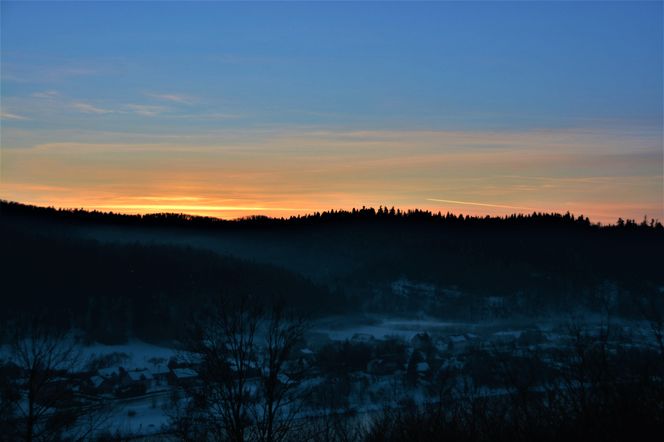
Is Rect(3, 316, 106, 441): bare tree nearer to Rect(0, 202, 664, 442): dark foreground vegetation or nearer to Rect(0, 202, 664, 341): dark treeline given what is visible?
Rect(0, 202, 664, 442): dark foreground vegetation

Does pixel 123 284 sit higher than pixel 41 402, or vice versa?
pixel 123 284

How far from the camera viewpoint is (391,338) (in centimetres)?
7344

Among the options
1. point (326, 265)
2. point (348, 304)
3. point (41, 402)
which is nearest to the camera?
point (41, 402)

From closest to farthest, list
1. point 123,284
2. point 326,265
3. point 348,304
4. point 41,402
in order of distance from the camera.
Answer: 1. point 41,402
2. point 123,284
3. point 348,304
4. point 326,265

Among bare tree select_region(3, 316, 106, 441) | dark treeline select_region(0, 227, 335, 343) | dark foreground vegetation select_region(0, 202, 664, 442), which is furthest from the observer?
dark treeline select_region(0, 227, 335, 343)

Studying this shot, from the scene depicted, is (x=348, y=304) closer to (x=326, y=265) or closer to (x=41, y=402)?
(x=326, y=265)

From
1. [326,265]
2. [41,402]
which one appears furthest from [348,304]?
[41,402]

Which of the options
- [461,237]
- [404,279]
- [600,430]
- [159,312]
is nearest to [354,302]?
[404,279]

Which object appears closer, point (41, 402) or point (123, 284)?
point (41, 402)

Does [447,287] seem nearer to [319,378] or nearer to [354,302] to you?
[354,302]

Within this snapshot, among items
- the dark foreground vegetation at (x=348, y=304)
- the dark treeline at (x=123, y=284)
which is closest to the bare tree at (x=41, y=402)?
the dark foreground vegetation at (x=348, y=304)

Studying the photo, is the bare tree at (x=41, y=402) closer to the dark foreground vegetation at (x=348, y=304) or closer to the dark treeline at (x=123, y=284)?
the dark foreground vegetation at (x=348, y=304)

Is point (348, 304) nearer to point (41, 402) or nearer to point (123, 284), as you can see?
point (123, 284)

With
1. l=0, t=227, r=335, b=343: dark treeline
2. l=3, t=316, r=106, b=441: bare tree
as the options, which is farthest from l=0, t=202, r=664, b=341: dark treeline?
l=3, t=316, r=106, b=441: bare tree
